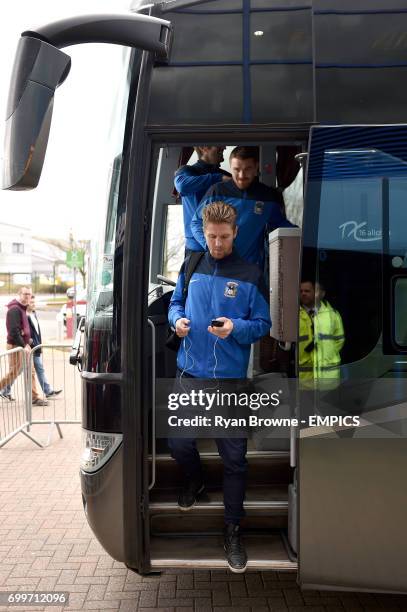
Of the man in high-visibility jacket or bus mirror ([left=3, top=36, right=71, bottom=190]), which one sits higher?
bus mirror ([left=3, top=36, right=71, bottom=190])

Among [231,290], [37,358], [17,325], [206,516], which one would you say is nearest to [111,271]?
[231,290]

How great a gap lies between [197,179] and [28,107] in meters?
1.61

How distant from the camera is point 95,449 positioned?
3.10 meters

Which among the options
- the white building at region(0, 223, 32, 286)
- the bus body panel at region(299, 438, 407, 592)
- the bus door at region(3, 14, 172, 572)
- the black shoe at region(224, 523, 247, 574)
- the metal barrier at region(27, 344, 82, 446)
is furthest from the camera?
the white building at region(0, 223, 32, 286)

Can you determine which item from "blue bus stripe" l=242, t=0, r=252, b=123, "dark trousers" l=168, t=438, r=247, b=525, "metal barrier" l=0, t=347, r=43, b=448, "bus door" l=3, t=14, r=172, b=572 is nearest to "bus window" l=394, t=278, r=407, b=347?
"dark trousers" l=168, t=438, r=247, b=525

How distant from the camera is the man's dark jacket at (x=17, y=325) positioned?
8.92 metres

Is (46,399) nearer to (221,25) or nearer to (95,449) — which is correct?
(95,449)

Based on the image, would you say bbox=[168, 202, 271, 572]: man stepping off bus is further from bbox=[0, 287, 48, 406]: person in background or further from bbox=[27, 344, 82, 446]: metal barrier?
bbox=[0, 287, 48, 406]: person in background

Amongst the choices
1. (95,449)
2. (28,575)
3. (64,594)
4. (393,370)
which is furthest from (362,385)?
(28,575)

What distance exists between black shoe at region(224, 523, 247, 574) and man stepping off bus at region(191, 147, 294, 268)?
1671 millimetres

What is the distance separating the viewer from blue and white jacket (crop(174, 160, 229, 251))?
381 centimetres

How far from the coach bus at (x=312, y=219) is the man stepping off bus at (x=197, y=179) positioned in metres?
0.80

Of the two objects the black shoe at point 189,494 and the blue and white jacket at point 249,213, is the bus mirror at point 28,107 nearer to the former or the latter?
the blue and white jacket at point 249,213

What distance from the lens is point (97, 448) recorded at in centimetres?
310
